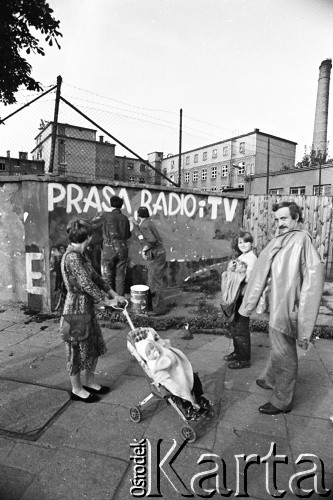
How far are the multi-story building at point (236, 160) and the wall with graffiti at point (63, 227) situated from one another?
34331mm

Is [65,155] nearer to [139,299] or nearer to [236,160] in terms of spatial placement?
[139,299]

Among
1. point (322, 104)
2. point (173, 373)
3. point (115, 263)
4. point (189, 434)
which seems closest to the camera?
point (189, 434)

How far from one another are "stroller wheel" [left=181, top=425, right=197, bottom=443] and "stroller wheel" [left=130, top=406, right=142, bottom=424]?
41cm

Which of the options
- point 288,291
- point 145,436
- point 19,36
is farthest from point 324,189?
point 145,436

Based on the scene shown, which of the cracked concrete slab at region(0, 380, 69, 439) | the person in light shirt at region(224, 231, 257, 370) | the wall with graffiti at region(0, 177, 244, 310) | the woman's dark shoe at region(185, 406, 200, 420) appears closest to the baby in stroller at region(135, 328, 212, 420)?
the woman's dark shoe at region(185, 406, 200, 420)

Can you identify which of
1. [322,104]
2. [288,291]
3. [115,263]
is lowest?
[115,263]

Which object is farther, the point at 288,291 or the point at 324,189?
the point at 324,189

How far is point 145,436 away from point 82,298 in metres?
1.27

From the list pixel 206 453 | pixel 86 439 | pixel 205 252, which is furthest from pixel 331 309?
pixel 86 439

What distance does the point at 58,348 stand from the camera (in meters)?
4.13

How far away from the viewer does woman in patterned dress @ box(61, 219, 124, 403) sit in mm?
2764

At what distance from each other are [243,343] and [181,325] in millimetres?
1485

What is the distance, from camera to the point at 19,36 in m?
7.83

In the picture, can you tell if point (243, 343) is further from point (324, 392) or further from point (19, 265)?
point (19, 265)
